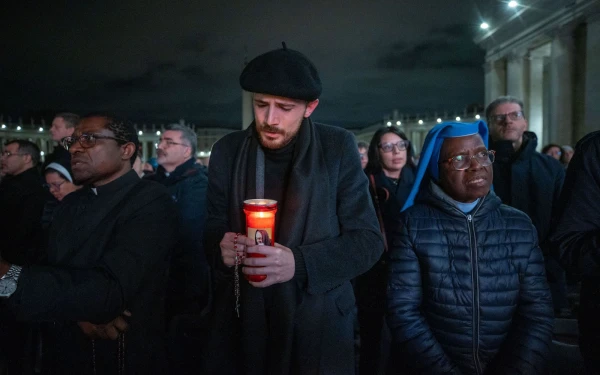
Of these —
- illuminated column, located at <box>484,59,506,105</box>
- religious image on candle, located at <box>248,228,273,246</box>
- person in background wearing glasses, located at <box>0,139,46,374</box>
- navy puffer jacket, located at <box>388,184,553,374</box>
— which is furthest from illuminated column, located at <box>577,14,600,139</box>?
religious image on candle, located at <box>248,228,273,246</box>

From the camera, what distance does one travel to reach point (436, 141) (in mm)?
2691

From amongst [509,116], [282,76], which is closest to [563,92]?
[509,116]

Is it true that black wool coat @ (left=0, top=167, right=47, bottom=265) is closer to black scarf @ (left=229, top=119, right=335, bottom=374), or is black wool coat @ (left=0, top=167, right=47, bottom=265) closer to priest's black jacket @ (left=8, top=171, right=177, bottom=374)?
priest's black jacket @ (left=8, top=171, right=177, bottom=374)

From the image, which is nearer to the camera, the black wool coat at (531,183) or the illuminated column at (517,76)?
the black wool coat at (531,183)

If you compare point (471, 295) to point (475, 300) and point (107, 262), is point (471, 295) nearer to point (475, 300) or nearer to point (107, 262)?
point (475, 300)

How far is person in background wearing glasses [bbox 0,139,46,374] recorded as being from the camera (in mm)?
3914

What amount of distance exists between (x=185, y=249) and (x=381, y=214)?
2.10m

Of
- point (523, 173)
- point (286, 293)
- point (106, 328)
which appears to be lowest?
point (106, 328)

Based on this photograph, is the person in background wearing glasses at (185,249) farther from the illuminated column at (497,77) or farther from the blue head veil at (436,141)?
the illuminated column at (497,77)

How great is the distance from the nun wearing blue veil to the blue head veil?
0.7 inches

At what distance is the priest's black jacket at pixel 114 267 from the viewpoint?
218 cm

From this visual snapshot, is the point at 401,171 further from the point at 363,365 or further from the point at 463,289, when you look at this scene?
the point at 463,289

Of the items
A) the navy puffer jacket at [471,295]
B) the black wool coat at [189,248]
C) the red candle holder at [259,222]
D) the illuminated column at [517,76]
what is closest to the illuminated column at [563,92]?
the illuminated column at [517,76]

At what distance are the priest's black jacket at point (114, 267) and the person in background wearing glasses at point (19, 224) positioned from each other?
1.40 m
